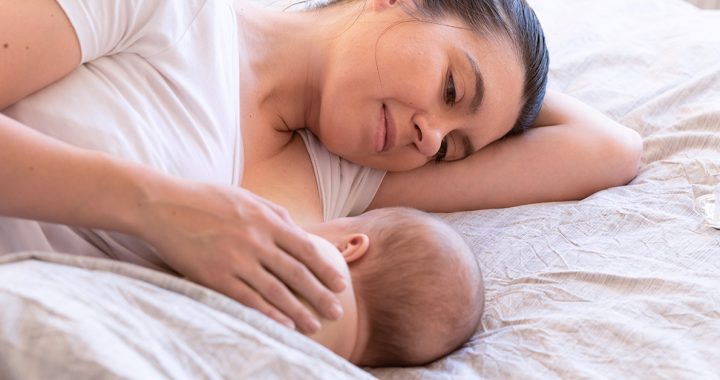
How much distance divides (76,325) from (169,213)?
0.23 m

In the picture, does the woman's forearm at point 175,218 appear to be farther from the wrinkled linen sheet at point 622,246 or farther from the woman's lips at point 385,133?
the woman's lips at point 385,133

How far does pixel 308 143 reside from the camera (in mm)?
1648

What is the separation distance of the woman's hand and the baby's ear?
0.10 metres

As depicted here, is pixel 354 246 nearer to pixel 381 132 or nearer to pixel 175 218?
pixel 175 218

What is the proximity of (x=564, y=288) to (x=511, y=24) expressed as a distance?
474mm

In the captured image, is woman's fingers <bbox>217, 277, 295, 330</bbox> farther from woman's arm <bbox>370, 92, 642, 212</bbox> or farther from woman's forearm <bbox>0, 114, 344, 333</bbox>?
woman's arm <bbox>370, 92, 642, 212</bbox>

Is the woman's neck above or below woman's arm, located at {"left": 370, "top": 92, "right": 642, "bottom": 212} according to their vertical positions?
above

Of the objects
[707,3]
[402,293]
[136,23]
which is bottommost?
[707,3]

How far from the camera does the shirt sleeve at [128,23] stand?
1168 millimetres

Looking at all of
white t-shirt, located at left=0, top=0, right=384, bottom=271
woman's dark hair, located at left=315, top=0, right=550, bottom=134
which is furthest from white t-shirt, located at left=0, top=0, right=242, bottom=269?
woman's dark hair, located at left=315, top=0, right=550, bottom=134

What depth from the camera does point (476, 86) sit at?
1466 mm

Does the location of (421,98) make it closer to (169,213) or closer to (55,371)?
(169,213)

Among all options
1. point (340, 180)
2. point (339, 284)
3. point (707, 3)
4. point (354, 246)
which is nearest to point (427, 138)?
point (340, 180)

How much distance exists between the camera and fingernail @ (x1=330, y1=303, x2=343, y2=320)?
106 cm
